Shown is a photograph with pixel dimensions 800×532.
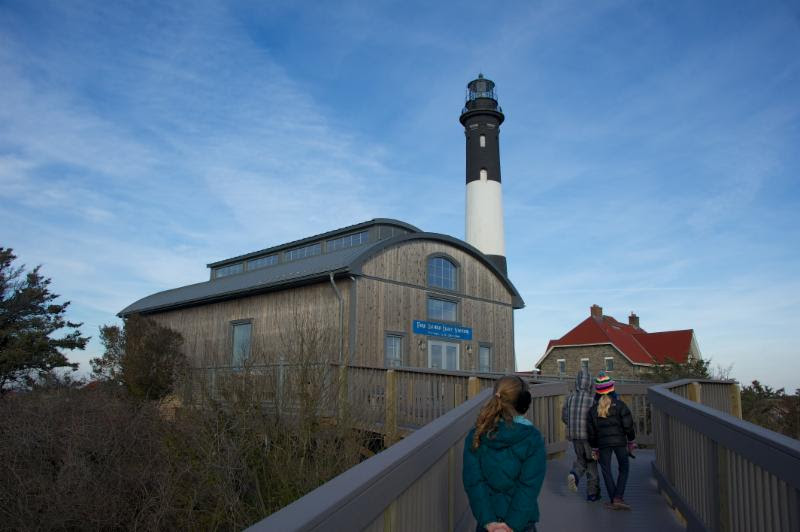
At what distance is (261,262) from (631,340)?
2622 cm

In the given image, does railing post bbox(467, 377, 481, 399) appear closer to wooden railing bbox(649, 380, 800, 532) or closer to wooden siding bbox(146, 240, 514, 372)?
wooden railing bbox(649, 380, 800, 532)

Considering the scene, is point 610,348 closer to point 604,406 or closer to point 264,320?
point 264,320

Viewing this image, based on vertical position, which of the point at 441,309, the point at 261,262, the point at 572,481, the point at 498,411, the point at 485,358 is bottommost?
the point at 572,481

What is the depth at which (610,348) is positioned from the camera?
40219 millimetres

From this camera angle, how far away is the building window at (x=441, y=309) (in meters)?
21.6

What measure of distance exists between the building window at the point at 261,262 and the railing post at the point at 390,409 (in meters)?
16.7

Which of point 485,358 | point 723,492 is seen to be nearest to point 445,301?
point 485,358

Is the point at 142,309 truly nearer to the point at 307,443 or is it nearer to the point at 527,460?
the point at 307,443

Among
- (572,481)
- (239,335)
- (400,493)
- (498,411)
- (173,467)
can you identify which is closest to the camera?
(400,493)

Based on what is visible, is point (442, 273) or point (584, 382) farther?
point (442, 273)

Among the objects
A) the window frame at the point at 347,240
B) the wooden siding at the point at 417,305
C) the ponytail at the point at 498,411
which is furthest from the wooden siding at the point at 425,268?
the ponytail at the point at 498,411

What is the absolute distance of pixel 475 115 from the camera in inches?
1400

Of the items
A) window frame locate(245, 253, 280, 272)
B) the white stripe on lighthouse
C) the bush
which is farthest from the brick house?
the bush

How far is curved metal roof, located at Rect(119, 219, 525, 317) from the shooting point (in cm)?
1902
